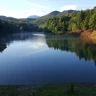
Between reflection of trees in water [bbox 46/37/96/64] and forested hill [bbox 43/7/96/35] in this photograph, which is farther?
forested hill [bbox 43/7/96/35]

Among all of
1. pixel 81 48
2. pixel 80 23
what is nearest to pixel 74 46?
pixel 81 48

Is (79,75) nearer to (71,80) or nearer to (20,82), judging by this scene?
(71,80)

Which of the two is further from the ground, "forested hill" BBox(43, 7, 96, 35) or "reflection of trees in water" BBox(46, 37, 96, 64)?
"forested hill" BBox(43, 7, 96, 35)

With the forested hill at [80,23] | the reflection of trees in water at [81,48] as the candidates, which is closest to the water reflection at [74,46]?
the reflection of trees in water at [81,48]

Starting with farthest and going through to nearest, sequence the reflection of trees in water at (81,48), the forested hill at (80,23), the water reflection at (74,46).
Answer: the forested hill at (80,23)
the water reflection at (74,46)
the reflection of trees in water at (81,48)

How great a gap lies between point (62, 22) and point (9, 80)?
160m

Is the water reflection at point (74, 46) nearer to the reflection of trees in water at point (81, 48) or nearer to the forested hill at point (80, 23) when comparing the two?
the reflection of trees in water at point (81, 48)

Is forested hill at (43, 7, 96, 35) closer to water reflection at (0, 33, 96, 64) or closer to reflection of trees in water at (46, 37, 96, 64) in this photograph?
water reflection at (0, 33, 96, 64)

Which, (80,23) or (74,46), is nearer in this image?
(74,46)

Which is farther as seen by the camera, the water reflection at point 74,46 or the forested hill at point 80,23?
the forested hill at point 80,23

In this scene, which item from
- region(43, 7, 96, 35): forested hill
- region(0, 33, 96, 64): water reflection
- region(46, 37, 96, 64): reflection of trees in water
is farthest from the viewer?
region(43, 7, 96, 35): forested hill

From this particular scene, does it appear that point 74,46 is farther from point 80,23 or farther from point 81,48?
point 80,23

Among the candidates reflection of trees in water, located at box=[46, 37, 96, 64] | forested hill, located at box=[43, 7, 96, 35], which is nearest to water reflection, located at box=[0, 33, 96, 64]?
reflection of trees in water, located at box=[46, 37, 96, 64]

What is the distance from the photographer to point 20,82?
1330 inches
